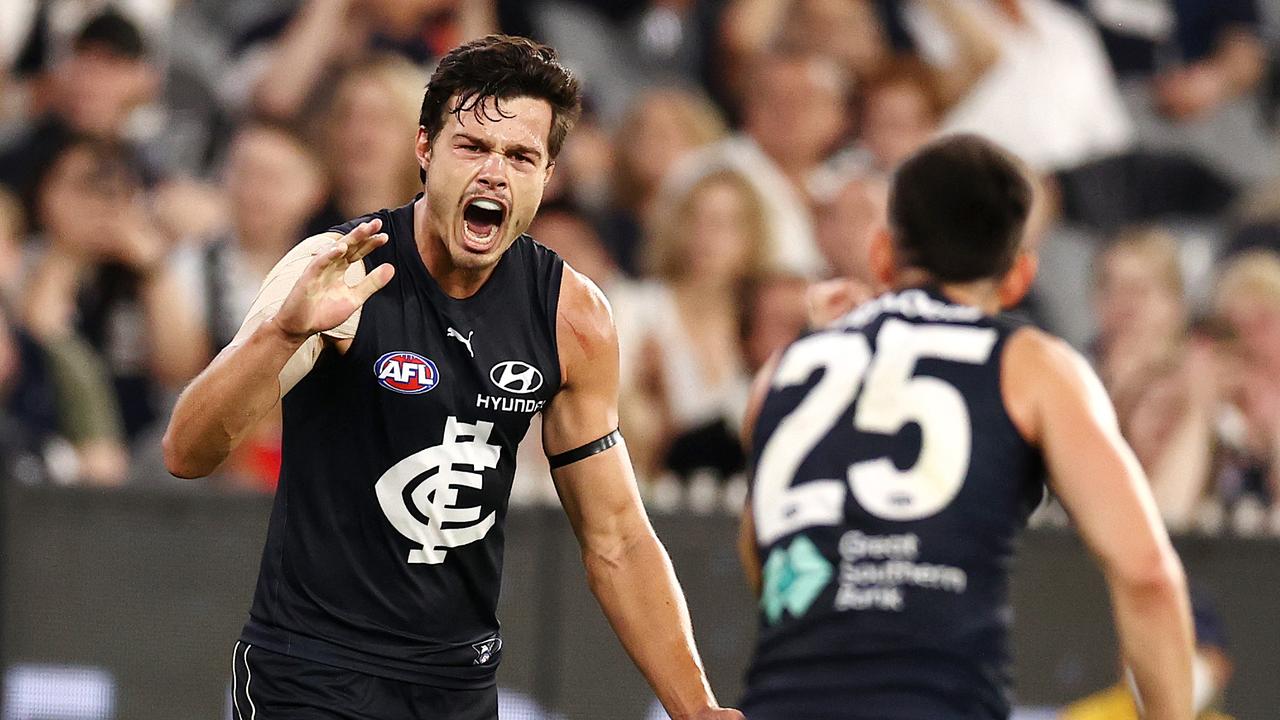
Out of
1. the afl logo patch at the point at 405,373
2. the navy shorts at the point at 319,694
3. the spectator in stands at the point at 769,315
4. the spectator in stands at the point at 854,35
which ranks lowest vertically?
the navy shorts at the point at 319,694

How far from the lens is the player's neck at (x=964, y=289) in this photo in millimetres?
3416

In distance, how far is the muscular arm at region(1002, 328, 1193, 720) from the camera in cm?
311

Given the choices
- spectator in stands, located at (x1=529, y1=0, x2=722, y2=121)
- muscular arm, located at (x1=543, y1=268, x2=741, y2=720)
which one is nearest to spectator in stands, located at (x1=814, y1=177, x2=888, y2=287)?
spectator in stands, located at (x1=529, y1=0, x2=722, y2=121)

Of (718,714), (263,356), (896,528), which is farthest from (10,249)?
(896,528)

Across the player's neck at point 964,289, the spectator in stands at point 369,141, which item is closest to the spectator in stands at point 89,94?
the spectator in stands at point 369,141

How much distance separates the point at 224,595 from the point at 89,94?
9.82 ft

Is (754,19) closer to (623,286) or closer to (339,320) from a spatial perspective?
(623,286)

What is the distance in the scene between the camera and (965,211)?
11.1 feet

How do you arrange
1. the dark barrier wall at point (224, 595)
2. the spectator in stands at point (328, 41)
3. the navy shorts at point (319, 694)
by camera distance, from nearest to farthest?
the navy shorts at point (319, 694) → the dark barrier wall at point (224, 595) → the spectator in stands at point (328, 41)

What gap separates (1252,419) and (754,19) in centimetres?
338

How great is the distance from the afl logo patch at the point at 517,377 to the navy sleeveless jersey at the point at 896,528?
62cm

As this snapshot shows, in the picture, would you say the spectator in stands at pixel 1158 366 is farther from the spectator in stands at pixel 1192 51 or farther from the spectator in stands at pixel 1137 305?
the spectator in stands at pixel 1192 51

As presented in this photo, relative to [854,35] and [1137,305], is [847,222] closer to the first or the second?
[854,35]

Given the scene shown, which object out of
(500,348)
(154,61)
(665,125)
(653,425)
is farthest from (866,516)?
(154,61)
